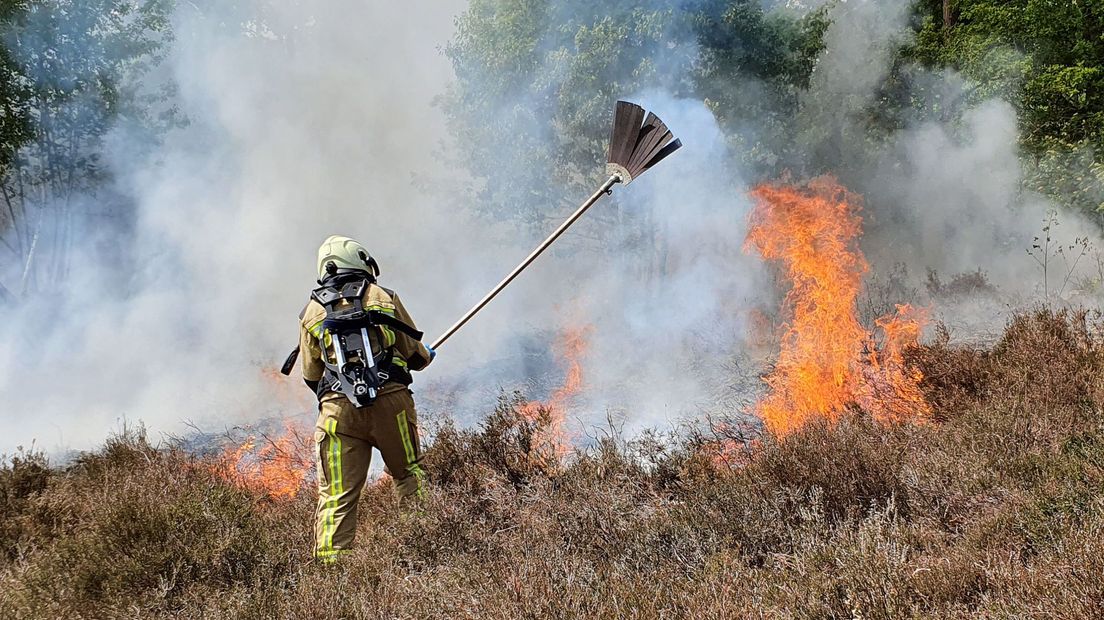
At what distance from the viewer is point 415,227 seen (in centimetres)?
1376

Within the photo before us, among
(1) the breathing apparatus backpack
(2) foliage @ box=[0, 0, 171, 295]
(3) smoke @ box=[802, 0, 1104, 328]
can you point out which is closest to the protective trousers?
(1) the breathing apparatus backpack

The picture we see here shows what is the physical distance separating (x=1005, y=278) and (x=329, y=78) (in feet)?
36.3

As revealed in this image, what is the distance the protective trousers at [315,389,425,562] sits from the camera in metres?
3.68

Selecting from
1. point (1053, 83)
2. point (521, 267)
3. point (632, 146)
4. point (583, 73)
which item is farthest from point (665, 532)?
point (1053, 83)

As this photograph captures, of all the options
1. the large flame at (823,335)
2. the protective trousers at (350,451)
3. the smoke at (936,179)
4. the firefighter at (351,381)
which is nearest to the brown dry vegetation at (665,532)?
the protective trousers at (350,451)

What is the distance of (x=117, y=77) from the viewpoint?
10227 millimetres

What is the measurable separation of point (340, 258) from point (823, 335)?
440cm

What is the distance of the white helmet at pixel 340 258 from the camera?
3.89 meters

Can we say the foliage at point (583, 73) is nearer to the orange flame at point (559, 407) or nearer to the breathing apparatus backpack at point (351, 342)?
the orange flame at point (559, 407)

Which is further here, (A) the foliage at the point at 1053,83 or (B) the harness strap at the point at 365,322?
(A) the foliage at the point at 1053,83

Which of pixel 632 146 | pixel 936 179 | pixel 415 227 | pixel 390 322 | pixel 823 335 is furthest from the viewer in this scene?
pixel 415 227

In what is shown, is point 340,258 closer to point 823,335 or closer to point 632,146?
point 632,146

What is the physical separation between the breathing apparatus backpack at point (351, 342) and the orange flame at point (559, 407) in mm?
1187

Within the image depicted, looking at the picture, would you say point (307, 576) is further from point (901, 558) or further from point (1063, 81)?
point (1063, 81)
